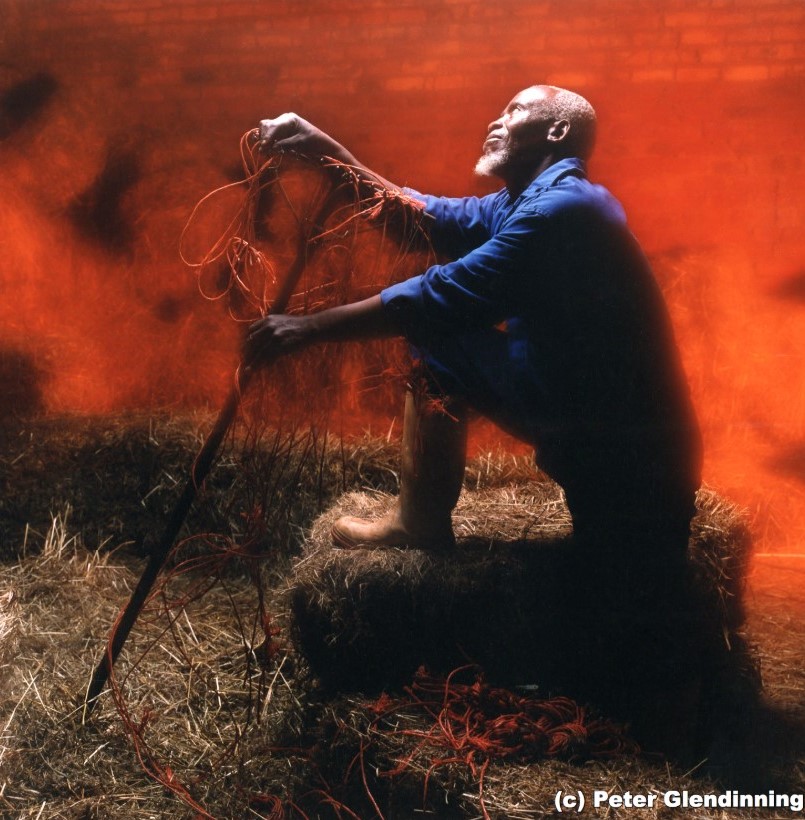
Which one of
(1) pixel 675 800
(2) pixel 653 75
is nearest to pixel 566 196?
(2) pixel 653 75

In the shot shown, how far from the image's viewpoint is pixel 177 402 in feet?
7.38

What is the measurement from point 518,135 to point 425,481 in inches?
29.9

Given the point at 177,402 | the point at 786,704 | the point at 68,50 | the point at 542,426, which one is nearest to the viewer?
the point at 542,426

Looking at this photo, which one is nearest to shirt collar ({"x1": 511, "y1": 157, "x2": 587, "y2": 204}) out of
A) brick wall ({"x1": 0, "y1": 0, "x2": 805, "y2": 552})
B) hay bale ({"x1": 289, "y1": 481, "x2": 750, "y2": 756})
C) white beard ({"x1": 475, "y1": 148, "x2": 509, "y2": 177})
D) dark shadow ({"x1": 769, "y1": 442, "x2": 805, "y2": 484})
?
white beard ({"x1": 475, "y1": 148, "x2": 509, "y2": 177})

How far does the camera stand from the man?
1.61 meters

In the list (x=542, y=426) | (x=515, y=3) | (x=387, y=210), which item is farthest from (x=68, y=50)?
(x=542, y=426)

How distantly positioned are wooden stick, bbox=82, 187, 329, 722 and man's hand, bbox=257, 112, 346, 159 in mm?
108

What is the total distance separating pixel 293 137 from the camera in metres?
1.78

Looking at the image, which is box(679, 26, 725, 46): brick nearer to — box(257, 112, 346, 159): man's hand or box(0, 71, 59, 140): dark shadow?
box(257, 112, 346, 159): man's hand

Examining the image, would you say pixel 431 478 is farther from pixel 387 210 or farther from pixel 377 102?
pixel 377 102

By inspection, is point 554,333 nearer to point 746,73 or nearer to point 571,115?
point 571,115

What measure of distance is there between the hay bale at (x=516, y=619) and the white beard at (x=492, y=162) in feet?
Result: 2.67

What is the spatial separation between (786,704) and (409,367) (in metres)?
1.10

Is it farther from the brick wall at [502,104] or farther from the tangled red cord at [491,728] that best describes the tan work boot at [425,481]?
the brick wall at [502,104]
